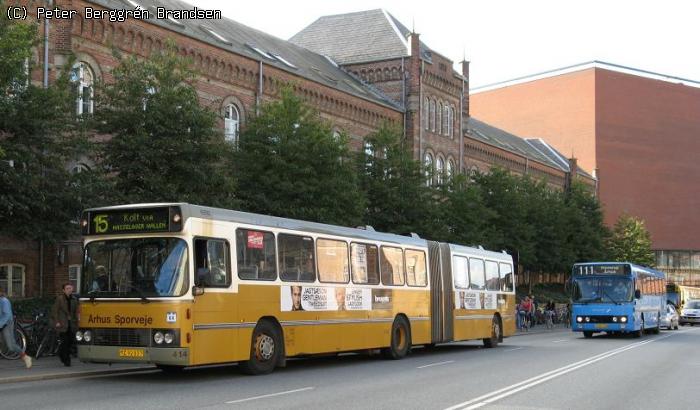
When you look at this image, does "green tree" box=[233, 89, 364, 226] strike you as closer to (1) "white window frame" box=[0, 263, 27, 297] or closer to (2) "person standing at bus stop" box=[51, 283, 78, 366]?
(1) "white window frame" box=[0, 263, 27, 297]

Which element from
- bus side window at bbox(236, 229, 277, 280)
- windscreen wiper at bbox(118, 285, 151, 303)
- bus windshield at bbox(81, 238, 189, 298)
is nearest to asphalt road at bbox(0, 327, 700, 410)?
windscreen wiper at bbox(118, 285, 151, 303)

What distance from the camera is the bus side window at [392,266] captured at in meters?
20.2

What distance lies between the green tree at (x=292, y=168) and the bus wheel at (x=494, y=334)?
5.93 meters

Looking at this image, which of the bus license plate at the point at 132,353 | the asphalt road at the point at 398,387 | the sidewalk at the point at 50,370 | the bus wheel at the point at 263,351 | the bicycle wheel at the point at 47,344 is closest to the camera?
the asphalt road at the point at 398,387

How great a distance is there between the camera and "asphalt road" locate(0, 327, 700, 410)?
11.8 m

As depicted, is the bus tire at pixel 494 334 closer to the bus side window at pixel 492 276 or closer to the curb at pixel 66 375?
the bus side window at pixel 492 276

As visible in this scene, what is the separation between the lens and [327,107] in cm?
4209

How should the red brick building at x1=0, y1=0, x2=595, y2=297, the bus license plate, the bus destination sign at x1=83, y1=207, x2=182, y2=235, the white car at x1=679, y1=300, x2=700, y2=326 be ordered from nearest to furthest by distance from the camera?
the bus license plate
the bus destination sign at x1=83, y1=207, x2=182, y2=235
the red brick building at x1=0, y1=0, x2=595, y2=297
the white car at x1=679, y1=300, x2=700, y2=326

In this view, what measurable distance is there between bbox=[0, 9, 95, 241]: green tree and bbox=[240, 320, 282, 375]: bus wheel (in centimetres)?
596

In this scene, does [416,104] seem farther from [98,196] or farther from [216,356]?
[216,356]

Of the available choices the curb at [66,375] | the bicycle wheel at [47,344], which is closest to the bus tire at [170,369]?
the curb at [66,375]

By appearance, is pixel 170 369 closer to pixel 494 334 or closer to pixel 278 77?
pixel 494 334

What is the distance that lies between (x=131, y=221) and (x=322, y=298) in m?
4.61

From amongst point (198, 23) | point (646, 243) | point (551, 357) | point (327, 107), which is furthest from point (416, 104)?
point (646, 243)
